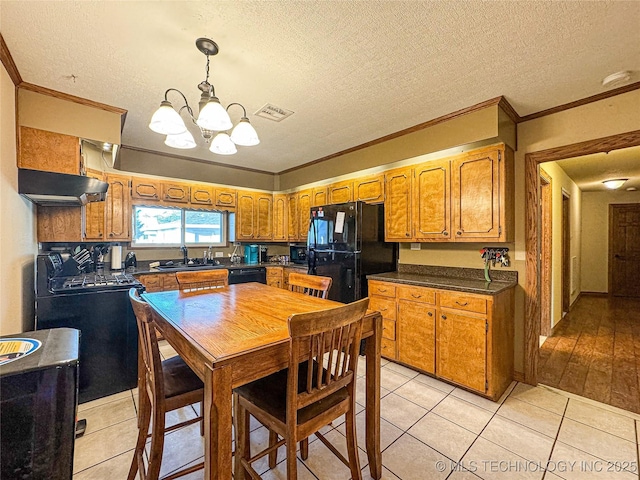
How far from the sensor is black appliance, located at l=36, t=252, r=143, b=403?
7.36 ft

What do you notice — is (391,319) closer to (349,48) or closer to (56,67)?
(349,48)

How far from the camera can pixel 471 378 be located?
2412mm

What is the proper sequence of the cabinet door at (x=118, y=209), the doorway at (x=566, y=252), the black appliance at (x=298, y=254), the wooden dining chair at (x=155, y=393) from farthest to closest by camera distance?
the black appliance at (x=298, y=254) < the doorway at (x=566, y=252) < the cabinet door at (x=118, y=209) < the wooden dining chair at (x=155, y=393)

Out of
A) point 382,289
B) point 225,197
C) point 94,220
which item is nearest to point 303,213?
point 225,197

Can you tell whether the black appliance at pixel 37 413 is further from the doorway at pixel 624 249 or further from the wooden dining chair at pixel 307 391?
the doorway at pixel 624 249

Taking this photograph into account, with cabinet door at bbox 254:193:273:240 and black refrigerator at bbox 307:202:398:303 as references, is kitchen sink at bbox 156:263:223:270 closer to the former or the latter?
cabinet door at bbox 254:193:273:240

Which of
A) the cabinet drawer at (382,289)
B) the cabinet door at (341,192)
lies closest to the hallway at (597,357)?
the cabinet drawer at (382,289)

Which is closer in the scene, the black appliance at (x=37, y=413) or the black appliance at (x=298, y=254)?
the black appliance at (x=37, y=413)

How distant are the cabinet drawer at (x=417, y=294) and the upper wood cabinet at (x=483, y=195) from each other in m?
0.61

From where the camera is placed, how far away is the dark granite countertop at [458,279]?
2.46 meters

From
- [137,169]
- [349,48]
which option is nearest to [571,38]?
[349,48]

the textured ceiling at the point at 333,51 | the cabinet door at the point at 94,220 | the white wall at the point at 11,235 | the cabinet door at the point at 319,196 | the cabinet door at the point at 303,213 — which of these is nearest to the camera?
the textured ceiling at the point at 333,51

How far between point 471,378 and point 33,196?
153 inches

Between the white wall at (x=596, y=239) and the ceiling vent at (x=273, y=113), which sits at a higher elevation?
the ceiling vent at (x=273, y=113)
